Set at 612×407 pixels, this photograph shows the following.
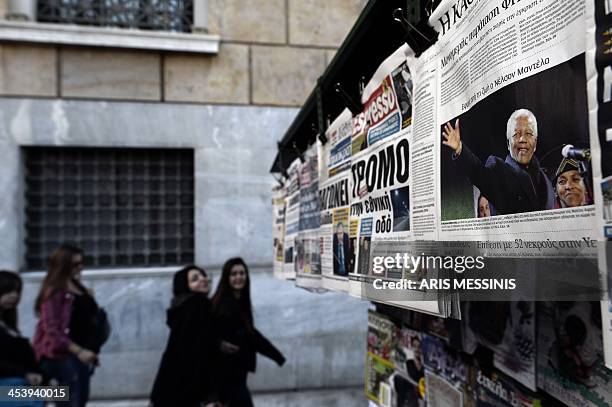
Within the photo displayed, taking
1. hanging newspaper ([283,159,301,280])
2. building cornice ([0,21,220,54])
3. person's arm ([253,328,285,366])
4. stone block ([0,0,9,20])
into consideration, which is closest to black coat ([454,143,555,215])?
hanging newspaper ([283,159,301,280])

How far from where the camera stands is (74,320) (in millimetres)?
3914

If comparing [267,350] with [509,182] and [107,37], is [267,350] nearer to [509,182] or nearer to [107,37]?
[509,182]

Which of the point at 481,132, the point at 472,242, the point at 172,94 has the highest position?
the point at 172,94

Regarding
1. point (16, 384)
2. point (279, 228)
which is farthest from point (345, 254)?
point (16, 384)

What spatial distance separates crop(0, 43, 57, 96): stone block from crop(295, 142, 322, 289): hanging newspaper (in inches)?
166

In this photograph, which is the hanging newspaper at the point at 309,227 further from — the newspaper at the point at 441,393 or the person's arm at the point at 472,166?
the person's arm at the point at 472,166

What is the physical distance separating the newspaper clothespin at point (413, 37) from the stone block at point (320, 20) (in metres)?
4.91

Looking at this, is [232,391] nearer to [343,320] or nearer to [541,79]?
[343,320]

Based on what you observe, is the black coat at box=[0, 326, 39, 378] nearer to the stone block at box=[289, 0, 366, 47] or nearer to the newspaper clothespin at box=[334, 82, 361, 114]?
the newspaper clothespin at box=[334, 82, 361, 114]

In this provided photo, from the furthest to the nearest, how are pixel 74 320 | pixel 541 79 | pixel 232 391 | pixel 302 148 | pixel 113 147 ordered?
1. pixel 113 147
2. pixel 74 320
3. pixel 232 391
4. pixel 302 148
5. pixel 541 79

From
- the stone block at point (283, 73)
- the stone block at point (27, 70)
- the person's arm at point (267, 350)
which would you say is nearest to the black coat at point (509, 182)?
the person's arm at point (267, 350)

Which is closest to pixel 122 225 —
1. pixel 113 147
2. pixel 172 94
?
pixel 113 147

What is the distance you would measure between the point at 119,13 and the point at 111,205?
2.41m

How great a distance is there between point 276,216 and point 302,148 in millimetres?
673
